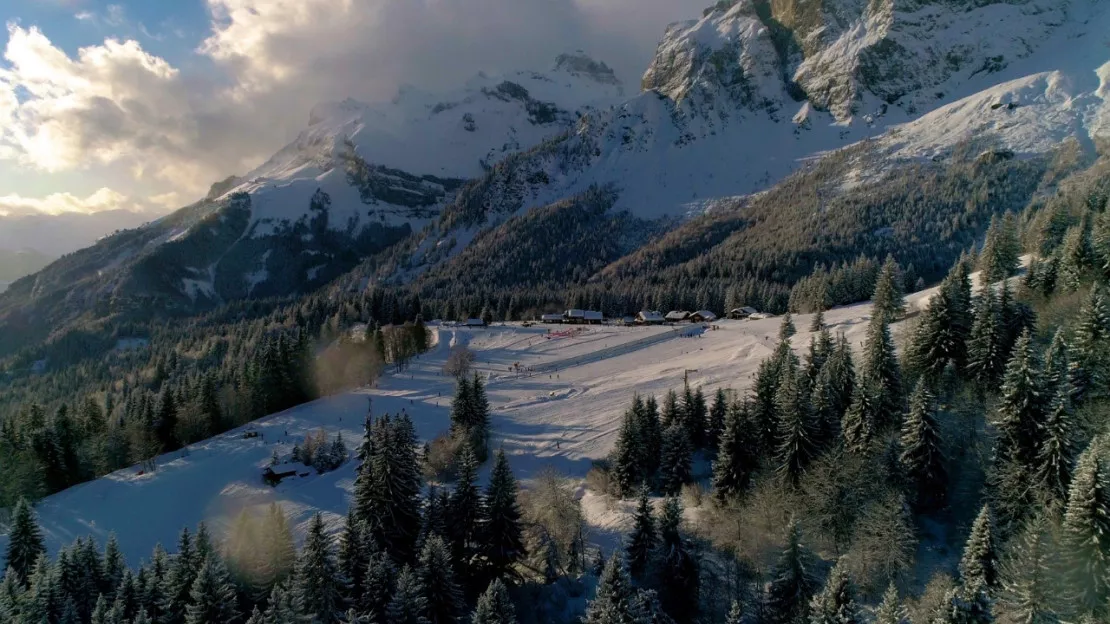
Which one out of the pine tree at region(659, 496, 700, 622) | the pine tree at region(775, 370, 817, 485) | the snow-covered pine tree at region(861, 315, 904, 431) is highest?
the snow-covered pine tree at region(861, 315, 904, 431)

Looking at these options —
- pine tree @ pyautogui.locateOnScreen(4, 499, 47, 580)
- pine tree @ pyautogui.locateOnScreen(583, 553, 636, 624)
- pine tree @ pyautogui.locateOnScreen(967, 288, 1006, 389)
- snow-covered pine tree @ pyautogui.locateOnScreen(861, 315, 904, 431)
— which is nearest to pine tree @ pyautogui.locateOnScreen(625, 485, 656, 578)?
pine tree @ pyautogui.locateOnScreen(583, 553, 636, 624)

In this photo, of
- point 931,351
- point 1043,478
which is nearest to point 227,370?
point 931,351

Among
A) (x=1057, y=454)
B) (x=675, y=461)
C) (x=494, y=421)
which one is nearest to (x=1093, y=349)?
(x=1057, y=454)

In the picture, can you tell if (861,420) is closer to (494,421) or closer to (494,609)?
(494,609)

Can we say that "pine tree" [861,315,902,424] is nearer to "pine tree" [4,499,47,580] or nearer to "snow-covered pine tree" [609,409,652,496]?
"snow-covered pine tree" [609,409,652,496]

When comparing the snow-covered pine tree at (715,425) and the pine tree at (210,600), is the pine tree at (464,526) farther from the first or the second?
the snow-covered pine tree at (715,425)

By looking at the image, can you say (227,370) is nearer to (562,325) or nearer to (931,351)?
(562,325)
